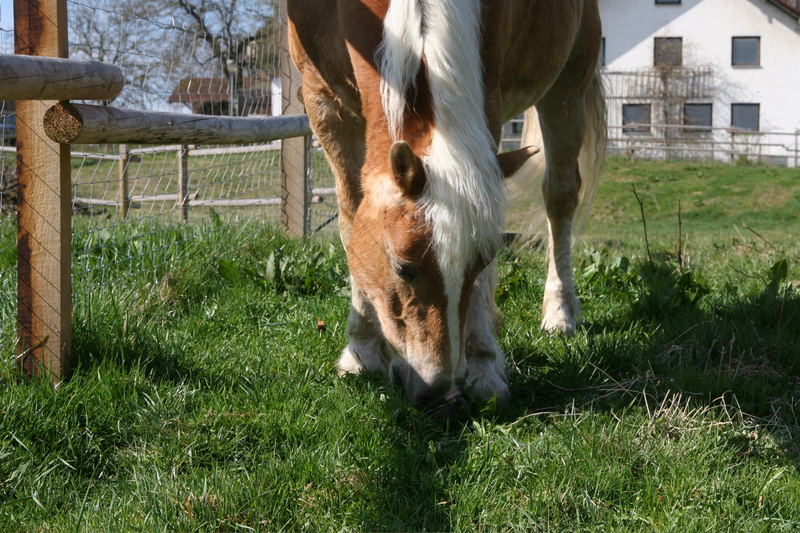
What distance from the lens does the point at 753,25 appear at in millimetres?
37469

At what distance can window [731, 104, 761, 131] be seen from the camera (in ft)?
123

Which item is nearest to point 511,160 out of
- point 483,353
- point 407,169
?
point 407,169

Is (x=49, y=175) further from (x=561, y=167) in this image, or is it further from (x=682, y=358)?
(x=561, y=167)

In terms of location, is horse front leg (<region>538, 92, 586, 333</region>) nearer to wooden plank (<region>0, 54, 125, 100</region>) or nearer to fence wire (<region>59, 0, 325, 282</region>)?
fence wire (<region>59, 0, 325, 282</region>)

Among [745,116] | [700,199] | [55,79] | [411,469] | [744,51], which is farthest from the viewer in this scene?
[744,51]

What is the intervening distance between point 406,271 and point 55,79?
4.46ft

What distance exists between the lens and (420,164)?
8.89ft

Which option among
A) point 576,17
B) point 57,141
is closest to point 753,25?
point 576,17

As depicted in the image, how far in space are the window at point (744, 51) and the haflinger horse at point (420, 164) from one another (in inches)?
1502

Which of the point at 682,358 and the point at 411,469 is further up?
the point at 682,358

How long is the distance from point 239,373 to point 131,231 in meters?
2.23

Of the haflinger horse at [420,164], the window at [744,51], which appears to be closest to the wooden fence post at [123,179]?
the haflinger horse at [420,164]

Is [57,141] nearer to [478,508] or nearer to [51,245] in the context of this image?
[51,245]

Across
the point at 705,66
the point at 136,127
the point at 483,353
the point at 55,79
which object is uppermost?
the point at 705,66
